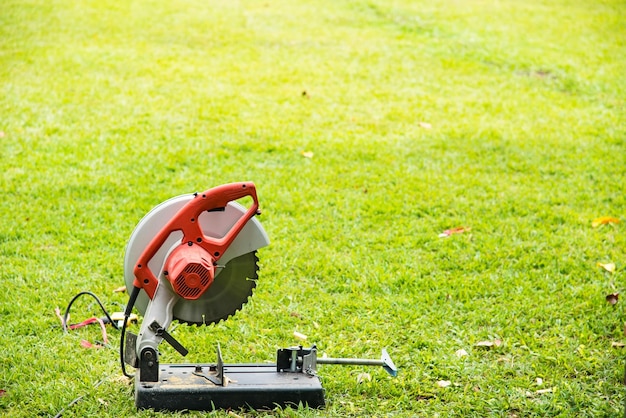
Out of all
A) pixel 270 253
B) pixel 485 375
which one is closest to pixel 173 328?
pixel 270 253

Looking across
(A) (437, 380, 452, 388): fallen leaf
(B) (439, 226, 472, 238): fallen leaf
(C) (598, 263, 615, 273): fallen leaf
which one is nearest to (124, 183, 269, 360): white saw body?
(A) (437, 380, 452, 388): fallen leaf

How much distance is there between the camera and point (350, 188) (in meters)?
5.99

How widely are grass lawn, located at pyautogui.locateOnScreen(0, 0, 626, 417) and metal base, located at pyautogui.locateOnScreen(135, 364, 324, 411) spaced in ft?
0.23

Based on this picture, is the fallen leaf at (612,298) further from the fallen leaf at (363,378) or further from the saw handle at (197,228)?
the saw handle at (197,228)

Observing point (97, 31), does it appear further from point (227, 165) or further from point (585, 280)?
point (585, 280)

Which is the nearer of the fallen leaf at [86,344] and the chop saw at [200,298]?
the chop saw at [200,298]

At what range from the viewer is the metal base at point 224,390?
3.28 meters

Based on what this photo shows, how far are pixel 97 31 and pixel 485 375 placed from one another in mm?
8302

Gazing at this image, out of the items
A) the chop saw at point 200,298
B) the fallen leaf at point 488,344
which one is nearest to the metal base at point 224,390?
the chop saw at point 200,298

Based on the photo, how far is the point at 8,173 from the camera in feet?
19.6

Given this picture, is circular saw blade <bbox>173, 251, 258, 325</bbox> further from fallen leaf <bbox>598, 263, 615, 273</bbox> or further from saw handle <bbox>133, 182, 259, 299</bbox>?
fallen leaf <bbox>598, 263, 615, 273</bbox>

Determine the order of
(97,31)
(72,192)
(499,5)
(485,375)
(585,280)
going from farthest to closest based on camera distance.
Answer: (499,5), (97,31), (72,192), (585,280), (485,375)

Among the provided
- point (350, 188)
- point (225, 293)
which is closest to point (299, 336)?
point (225, 293)

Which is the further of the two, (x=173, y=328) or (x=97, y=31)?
(x=97, y=31)
